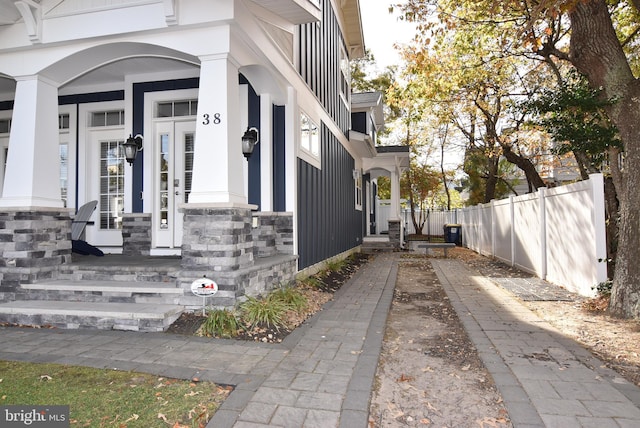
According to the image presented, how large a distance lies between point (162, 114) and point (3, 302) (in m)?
3.55

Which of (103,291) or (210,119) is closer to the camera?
(210,119)

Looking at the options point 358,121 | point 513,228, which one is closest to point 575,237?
point 513,228

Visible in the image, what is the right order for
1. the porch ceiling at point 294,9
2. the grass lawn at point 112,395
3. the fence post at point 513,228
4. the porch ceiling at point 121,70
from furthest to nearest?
the fence post at point 513,228 → the porch ceiling at point 121,70 → the porch ceiling at point 294,9 → the grass lawn at point 112,395

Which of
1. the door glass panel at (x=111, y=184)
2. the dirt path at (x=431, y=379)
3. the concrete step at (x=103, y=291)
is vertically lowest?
the dirt path at (x=431, y=379)

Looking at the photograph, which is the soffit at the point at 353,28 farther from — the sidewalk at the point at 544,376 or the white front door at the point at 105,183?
the sidewalk at the point at 544,376

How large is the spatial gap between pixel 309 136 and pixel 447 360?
5.31m

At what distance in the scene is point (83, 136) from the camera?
7.44 m

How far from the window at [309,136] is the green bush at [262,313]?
3.45 m

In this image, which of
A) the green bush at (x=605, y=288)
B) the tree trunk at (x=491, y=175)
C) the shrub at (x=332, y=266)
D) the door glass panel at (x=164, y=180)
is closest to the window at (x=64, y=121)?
the door glass panel at (x=164, y=180)

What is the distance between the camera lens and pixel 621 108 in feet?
16.4

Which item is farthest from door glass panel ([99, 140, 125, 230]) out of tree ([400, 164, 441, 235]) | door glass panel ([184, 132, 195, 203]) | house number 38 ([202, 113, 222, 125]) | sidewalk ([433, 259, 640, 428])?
tree ([400, 164, 441, 235])

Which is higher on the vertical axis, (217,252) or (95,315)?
(217,252)

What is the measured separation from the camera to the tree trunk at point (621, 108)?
479cm

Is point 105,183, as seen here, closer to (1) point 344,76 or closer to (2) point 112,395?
(2) point 112,395
